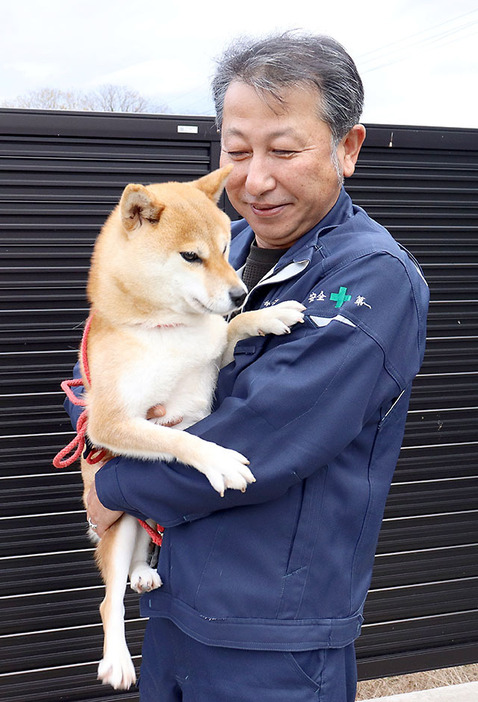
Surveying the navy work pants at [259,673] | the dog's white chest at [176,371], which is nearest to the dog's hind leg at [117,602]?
the navy work pants at [259,673]

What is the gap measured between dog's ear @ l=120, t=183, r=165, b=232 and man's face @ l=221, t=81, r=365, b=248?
0.72ft

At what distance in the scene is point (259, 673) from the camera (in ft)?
4.93

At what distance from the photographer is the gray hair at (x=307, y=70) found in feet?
5.10

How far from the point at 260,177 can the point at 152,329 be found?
1.54 feet

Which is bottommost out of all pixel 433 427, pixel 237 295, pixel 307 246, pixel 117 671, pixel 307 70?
pixel 433 427

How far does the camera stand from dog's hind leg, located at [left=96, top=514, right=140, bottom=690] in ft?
5.92

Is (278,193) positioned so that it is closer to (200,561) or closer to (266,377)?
(266,377)

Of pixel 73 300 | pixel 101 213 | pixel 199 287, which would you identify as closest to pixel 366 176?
pixel 101 213

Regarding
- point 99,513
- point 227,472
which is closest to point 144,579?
point 99,513

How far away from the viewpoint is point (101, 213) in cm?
278

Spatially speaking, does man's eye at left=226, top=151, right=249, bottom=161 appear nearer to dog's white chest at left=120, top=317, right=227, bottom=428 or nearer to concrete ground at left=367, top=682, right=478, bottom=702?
dog's white chest at left=120, top=317, right=227, bottom=428

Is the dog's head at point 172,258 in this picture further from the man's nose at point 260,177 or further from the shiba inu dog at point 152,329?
the man's nose at point 260,177

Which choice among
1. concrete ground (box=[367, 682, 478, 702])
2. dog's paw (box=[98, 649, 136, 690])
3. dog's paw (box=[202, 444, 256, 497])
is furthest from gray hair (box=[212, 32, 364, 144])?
concrete ground (box=[367, 682, 478, 702])

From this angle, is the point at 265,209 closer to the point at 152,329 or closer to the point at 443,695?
the point at 152,329
